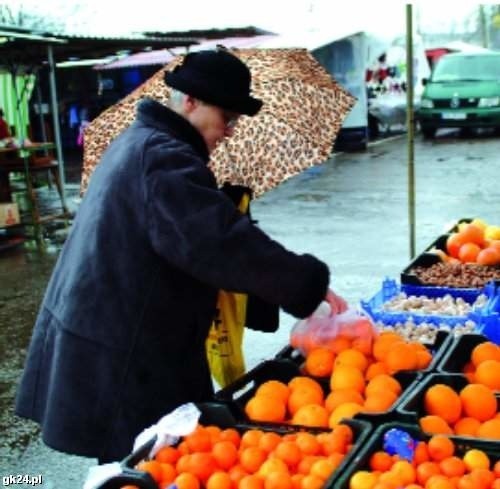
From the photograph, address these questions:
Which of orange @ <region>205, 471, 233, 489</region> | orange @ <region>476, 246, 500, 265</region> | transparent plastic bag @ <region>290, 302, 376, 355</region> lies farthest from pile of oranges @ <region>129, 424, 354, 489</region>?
orange @ <region>476, 246, 500, 265</region>

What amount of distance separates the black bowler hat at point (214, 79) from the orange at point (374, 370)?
94 centimetres

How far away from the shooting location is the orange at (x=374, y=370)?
265cm

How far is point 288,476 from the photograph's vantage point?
2070 mm

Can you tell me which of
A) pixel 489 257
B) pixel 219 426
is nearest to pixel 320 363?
pixel 219 426

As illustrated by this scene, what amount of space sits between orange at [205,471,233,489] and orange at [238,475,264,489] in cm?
3

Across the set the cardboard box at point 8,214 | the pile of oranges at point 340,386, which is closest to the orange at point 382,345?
the pile of oranges at point 340,386

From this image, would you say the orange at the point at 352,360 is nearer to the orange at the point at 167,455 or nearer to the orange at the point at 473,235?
the orange at the point at 167,455

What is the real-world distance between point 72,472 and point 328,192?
9.14 m

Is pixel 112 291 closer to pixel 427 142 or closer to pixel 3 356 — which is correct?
pixel 3 356

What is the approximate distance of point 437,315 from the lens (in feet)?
12.1

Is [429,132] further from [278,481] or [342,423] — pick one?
[278,481]

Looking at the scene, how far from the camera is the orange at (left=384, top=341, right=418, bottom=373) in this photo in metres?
2.68

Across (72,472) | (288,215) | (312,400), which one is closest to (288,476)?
(312,400)

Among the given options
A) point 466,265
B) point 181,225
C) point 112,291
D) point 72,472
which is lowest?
point 72,472
